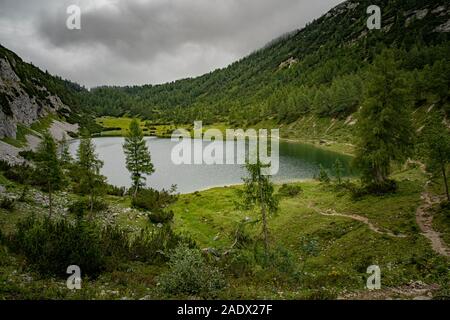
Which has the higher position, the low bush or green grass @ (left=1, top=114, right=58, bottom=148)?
green grass @ (left=1, top=114, right=58, bottom=148)

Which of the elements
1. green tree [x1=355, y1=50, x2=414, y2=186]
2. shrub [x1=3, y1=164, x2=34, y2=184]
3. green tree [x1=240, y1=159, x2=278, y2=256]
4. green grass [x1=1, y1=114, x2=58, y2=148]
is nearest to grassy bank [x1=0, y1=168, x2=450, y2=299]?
green tree [x1=240, y1=159, x2=278, y2=256]

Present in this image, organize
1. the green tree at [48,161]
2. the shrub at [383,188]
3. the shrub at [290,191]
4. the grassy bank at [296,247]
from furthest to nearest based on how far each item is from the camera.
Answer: the shrub at [290,191] < the shrub at [383,188] < the green tree at [48,161] < the grassy bank at [296,247]

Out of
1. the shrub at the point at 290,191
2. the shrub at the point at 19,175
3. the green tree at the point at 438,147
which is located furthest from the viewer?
the shrub at the point at 290,191

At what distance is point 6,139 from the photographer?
5938cm

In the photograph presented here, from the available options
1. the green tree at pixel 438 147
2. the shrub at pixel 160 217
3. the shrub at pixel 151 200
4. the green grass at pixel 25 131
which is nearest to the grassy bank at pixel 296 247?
the shrub at pixel 160 217

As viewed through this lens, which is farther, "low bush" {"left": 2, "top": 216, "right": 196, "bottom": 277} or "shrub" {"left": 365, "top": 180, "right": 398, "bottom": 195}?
"shrub" {"left": 365, "top": 180, "right": 398, "bottom": 195}

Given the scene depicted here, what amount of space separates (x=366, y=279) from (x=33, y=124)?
102137 mm

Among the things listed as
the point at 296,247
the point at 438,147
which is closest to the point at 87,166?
the point at 296,247

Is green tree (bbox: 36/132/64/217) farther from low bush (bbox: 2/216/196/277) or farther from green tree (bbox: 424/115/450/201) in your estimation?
green tree (bbox: 424/115/450/201)

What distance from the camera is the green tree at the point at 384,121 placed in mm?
32844

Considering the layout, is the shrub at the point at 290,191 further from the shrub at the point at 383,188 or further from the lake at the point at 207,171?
the shrub at the point at 383,188

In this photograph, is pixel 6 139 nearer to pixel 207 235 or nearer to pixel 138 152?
pixel 138 152

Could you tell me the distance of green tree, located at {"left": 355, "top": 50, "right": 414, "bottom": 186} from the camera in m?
32.8
